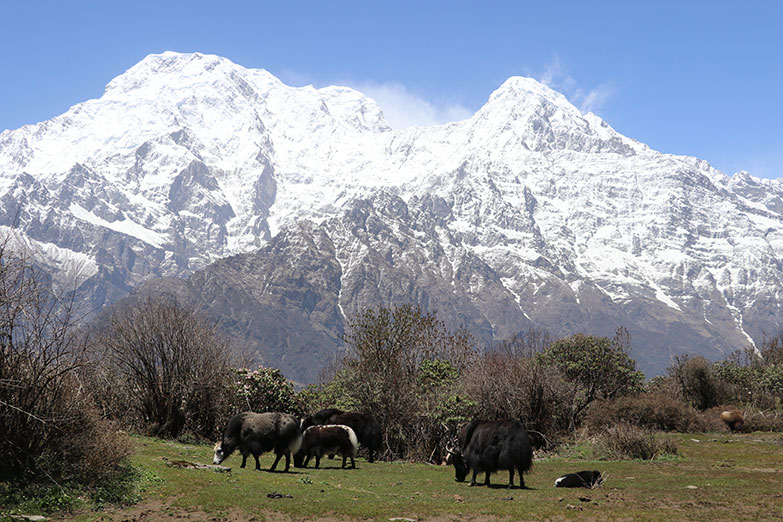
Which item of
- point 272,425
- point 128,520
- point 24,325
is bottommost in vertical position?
point 128,520

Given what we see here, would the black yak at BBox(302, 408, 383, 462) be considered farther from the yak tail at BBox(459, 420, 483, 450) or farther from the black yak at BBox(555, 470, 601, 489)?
the black yak at BBox(555, 470, 601, 489)

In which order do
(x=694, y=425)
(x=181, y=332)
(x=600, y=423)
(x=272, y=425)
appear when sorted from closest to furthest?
(x=272, y=425) → (x=181, y=332) → (x=600, y=423) → (x=694, y=425)

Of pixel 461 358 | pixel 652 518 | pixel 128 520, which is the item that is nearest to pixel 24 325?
pixel 128 520

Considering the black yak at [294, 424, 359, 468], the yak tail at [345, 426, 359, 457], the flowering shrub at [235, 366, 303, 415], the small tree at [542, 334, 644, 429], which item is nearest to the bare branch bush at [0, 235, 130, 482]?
the black yak at [294, 424, 359, 468]

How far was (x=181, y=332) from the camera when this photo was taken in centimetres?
3422

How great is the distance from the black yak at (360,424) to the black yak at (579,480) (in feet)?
37.1

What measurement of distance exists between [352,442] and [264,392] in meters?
11.6

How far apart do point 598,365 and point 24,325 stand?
153 feet

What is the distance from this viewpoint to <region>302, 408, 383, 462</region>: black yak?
3103 cm

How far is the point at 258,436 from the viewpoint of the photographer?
79.7 ft

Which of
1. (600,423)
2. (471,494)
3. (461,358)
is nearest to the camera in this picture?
(471,494)

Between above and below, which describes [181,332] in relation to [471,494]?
above

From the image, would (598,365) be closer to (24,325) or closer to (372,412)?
(372,412)

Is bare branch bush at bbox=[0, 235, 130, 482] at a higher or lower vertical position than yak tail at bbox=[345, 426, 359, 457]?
higher
